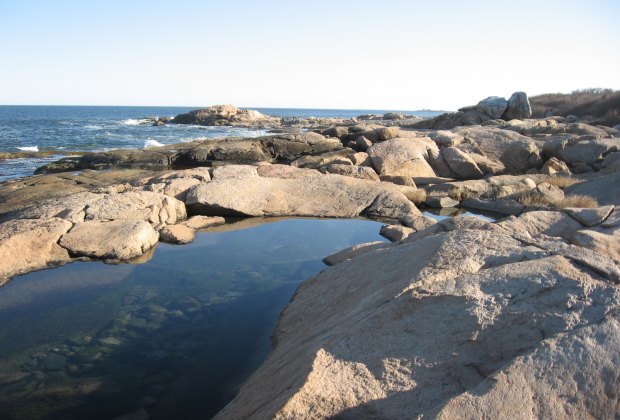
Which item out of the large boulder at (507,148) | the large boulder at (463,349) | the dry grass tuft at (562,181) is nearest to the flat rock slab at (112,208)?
the large boulder at (463,349)

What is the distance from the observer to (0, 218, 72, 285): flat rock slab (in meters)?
6.74

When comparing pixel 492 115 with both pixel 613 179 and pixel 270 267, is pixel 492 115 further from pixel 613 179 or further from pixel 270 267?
pixel 270 267

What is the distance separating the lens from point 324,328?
12.7 feet

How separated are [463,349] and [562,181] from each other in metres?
11.6

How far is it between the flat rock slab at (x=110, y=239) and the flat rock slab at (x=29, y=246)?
0.58ft

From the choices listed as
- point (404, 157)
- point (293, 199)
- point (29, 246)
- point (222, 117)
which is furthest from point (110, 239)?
point (222, 117)

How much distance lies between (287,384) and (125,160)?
18240 millimetres

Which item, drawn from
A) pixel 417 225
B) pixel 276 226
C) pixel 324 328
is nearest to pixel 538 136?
pixel 417 225

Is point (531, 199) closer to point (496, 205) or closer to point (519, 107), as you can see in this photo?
point (496, 205)

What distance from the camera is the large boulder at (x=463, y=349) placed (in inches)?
94.3

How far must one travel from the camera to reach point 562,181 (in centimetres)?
1252

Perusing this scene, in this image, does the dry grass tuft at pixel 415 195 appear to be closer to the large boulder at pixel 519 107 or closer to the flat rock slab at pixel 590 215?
the flat rock slab at pixel 590 215

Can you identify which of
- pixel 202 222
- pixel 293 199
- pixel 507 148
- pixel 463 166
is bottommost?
pixel 202 222

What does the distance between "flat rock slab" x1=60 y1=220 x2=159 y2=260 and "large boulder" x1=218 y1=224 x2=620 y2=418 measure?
449 centimetres
